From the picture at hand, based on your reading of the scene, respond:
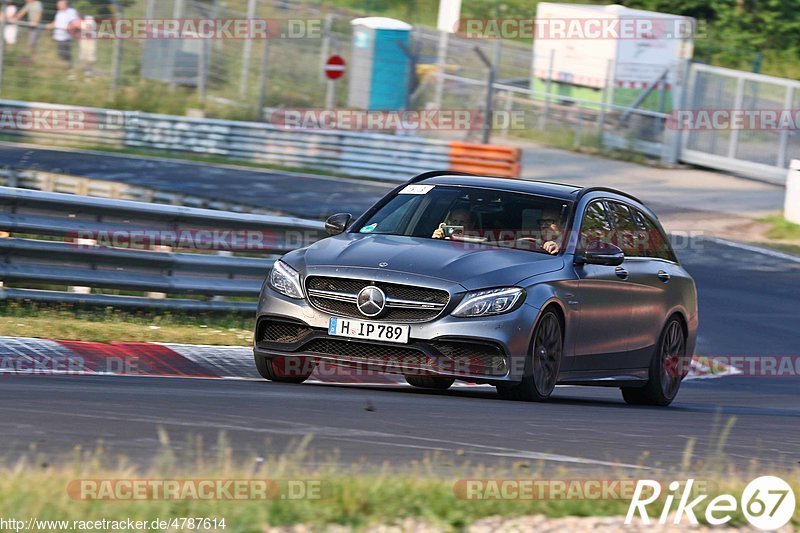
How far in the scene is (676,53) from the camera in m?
34.5

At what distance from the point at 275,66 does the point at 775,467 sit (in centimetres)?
2709

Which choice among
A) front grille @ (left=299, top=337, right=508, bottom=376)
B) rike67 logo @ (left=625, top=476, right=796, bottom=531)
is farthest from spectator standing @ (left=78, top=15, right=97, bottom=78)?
rike67 logo @ (left=625, top=476, right=796, bottom=531)

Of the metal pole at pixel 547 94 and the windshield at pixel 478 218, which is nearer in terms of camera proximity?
the windshield at pixel 478 218

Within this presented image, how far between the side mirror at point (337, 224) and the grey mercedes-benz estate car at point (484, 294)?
1cm

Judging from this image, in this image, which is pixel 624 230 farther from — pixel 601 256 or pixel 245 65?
pixel 245 65

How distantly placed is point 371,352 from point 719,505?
369 cm

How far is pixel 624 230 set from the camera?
10.9 meters

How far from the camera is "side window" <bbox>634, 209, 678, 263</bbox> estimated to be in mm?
11156

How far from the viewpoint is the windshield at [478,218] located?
977cm

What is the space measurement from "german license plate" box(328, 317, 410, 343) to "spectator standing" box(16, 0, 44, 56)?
22662 millimetres

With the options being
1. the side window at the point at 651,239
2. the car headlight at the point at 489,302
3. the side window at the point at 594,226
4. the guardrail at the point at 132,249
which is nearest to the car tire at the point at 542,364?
the car headlight at the point at 489,302

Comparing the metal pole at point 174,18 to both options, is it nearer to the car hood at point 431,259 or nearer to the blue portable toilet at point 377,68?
the blue portable toilet at point 377,68

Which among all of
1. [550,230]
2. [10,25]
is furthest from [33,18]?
[550,230]

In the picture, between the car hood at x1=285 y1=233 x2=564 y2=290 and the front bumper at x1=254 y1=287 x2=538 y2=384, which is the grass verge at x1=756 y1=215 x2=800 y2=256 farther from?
the front bumper at x1=254 y1=287 x2=538 y2=384
